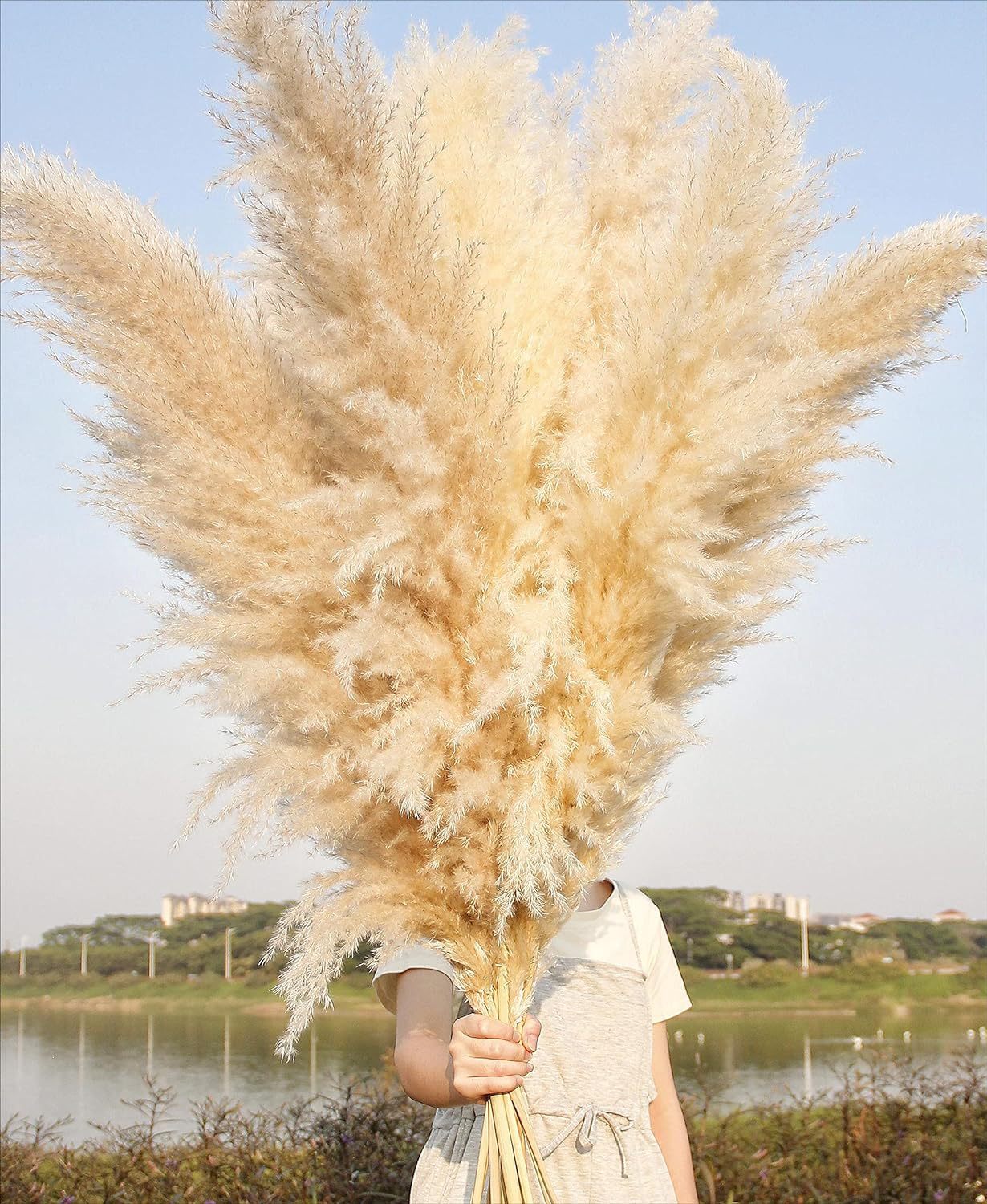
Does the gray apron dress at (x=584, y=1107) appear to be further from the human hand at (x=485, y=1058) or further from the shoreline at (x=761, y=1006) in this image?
the shoreline at (x=761, y=1006)

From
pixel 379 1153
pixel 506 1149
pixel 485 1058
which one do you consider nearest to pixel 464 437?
pixel 485 1058

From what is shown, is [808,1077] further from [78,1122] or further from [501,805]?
[501,805]

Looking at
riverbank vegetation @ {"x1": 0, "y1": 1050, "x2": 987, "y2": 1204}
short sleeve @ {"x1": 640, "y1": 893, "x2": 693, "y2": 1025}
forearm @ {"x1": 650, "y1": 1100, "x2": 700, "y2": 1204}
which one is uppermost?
short sleeve @ {"x1": 640, "y1": 893, "x2": 693, "y2": 1025}

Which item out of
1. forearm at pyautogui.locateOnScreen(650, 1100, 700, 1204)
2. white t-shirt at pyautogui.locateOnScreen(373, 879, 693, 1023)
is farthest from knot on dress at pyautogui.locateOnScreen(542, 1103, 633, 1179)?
white t-shirt at pyautogui.locateOnScreen(373, 879, 693, 1023)

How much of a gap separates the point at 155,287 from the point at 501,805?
2.60 feet

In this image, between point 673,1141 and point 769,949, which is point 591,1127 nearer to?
point 673,1141

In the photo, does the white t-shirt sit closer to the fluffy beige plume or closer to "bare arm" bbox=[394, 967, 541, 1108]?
"bare arm" bbox=[394, 967, 541, 1108]

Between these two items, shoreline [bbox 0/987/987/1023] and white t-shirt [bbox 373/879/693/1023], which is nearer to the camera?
white t-shirt [bbox 373/879/693/1023]

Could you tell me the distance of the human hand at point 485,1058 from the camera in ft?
4.28

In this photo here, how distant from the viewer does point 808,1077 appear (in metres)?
5.53

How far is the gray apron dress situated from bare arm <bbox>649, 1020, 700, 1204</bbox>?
5 cm

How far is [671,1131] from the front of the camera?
1.89m

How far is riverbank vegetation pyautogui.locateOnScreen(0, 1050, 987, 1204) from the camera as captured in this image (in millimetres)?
4066

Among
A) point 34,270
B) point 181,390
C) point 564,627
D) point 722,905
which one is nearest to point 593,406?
point 564,627
